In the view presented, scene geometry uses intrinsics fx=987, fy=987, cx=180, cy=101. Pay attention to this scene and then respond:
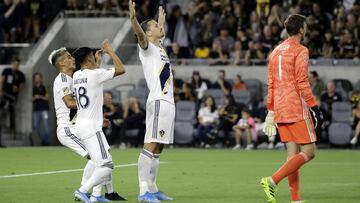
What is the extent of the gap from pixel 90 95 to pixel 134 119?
52.0 ft

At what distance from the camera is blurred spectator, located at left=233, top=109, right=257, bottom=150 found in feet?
91.8

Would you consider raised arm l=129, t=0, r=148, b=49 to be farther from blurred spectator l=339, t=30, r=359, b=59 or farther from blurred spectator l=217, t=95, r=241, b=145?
blurred spectator l=339, t=30, r=359, b=59

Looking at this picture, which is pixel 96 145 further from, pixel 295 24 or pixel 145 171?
pixel 295 24

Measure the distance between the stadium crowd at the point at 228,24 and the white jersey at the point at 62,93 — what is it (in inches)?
598

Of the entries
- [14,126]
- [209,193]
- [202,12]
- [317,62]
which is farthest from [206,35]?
[209,193]

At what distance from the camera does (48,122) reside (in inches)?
1225

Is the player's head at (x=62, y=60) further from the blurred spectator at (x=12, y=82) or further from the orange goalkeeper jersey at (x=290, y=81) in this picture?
the blurred spectator at (x=12, y=82)

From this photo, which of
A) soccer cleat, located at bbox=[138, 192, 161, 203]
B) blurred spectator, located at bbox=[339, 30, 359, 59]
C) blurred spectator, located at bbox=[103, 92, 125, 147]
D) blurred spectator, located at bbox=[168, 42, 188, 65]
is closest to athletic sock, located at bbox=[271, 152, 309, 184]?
soccer cleat, located at bbox=[138, 192, 161, 203]

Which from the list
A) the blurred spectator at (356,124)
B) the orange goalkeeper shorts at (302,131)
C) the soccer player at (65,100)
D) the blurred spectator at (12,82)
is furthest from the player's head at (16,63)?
the orange goalkeeper shorts at (302,131)

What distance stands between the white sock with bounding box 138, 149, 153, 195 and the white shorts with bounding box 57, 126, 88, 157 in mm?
1222

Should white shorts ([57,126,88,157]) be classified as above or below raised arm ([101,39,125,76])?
below

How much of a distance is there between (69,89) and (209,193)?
260cm

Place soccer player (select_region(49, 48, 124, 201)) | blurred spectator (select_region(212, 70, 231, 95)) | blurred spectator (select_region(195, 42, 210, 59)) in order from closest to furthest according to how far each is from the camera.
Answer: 1. soccer player (select_region(49, 48, 124, 201))
2. blurred spectator (select_region(212, 70, 231, 95))
3. blurred spectator (select_region(195, 42, 210, 59))

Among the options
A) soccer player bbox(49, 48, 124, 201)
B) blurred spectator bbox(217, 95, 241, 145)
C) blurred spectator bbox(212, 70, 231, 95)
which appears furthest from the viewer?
blurred spectator bbox(212, 70, 231, 95)
